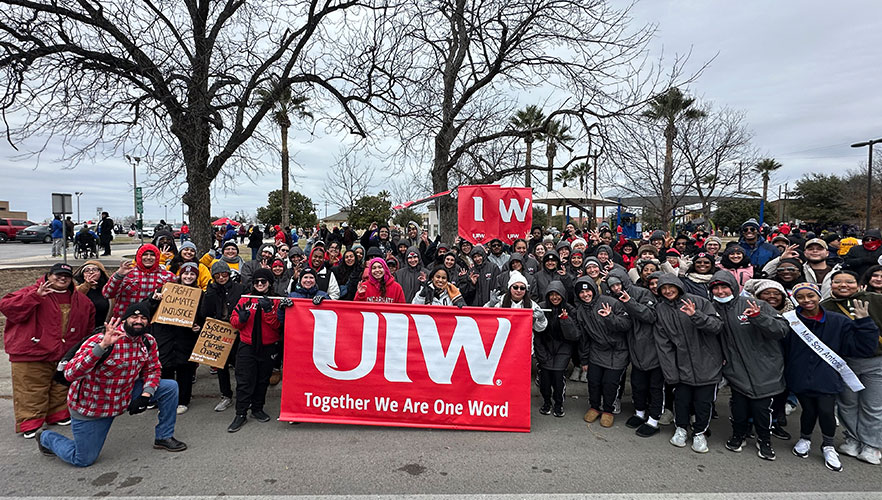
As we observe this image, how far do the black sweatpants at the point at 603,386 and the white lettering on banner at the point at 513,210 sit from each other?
12.3 feet

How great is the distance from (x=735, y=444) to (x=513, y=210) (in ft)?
15.9

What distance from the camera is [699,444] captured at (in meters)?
3.95

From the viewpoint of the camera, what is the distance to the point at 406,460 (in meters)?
3.71

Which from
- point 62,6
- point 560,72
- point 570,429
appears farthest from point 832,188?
point 62,6

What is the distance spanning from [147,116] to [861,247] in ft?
39.0

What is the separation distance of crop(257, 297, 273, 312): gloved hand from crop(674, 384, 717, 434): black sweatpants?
398 cm

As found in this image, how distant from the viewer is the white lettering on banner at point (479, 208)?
7.89 meters

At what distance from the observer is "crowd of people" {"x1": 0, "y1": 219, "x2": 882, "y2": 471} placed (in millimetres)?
3680

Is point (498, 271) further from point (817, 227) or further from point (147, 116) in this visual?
point (817, 227)

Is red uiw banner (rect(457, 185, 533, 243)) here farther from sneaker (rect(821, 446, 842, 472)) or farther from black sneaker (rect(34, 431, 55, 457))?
black sneaker (rect(34, 431, 55, 457))

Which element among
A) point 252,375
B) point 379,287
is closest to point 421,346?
point 379,287

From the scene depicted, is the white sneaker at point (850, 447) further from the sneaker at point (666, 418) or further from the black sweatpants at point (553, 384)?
the black sweatpants at point (553, 384)

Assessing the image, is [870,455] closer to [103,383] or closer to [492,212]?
[492,212]

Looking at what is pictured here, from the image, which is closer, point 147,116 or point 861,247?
point 861,247
